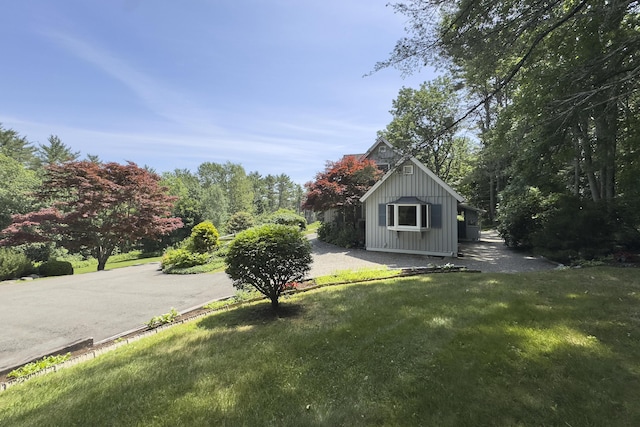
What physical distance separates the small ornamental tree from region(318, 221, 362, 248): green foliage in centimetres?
1097

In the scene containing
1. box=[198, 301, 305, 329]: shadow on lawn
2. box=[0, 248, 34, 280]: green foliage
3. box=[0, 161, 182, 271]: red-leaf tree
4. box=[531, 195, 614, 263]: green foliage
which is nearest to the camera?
box=[198, 301, 305, 329]: shadow on lawn

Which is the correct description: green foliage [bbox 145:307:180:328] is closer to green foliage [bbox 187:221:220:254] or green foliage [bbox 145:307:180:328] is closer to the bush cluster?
the bush cluster

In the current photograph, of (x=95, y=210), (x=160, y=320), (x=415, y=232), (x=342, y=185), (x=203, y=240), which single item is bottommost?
(x=160, y=320)

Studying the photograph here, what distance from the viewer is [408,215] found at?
13320 mm

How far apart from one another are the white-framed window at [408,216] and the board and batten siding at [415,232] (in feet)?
1.04

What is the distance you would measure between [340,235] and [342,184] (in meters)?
3.01

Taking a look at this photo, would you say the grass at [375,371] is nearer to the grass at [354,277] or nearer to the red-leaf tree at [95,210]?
the grass at [354,277]

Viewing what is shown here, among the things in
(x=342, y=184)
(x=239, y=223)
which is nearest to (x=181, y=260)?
(x=342, y=184)

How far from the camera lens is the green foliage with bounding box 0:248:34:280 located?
1166 centimetres

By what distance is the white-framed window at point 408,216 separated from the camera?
1278 centimetres

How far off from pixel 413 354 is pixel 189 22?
10.1 meters

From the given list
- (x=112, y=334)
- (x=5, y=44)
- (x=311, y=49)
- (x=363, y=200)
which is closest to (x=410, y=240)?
(x=363, y=200)

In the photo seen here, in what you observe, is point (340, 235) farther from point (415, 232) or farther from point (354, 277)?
point (354, 277)

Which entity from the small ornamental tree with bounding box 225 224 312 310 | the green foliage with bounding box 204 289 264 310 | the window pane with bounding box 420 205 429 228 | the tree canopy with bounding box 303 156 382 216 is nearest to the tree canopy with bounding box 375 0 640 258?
the window pane with bounding box 420 205 429 228
